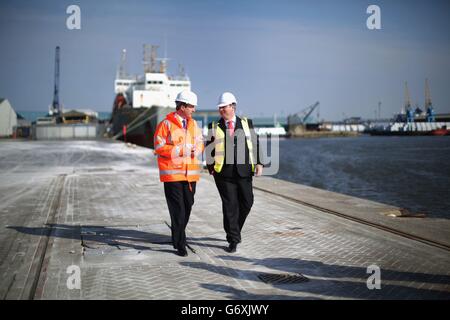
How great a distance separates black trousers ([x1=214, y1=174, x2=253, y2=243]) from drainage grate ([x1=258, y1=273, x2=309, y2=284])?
→ 3.77 ft

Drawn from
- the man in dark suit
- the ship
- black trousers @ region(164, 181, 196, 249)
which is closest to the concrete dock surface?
black trousers @ region(164, 181, 196, 249)

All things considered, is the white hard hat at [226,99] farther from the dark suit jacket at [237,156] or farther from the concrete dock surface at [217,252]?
the concrete dock surface at [217,252]

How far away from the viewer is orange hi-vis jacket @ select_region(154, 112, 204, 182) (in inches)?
232

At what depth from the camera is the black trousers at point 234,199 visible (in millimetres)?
6114

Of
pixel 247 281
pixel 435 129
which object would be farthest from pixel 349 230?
pixel 435 129

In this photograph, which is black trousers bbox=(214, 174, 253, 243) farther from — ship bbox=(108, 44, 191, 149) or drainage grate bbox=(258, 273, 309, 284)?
ship bbox=(108, 44, 191, 149)

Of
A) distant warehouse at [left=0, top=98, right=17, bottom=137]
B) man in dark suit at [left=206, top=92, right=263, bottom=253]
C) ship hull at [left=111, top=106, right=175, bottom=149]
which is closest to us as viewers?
man in dark suit at [left=206, top=92, right=263, bottom=253]

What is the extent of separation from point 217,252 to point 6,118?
83.4 m

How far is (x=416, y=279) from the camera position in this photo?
4.75 metres

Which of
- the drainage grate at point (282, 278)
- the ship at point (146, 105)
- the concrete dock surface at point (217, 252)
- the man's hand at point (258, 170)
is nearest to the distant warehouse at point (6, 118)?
the ship at point (146, 105)

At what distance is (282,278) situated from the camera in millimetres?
4875

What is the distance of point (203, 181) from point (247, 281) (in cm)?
918

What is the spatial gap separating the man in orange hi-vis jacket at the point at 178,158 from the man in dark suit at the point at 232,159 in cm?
32
